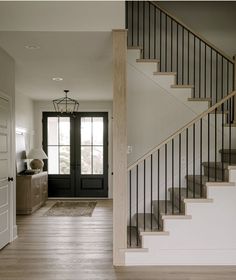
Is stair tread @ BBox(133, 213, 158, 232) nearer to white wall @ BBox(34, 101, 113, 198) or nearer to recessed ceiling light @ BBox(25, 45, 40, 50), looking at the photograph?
recessed ceiling light @ BBox(25, 45, 40, 50)

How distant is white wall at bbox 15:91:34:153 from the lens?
7.43 metres

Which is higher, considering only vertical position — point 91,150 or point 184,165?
point 91,150

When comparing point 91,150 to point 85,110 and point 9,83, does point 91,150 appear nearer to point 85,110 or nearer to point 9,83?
point 85,110

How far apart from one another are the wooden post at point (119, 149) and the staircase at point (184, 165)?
0.46 feet

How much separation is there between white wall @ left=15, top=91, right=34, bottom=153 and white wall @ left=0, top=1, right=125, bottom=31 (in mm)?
3669

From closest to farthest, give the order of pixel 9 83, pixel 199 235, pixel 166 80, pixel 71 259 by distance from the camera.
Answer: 1. pixel 199 235
2. pixel 71 259
3. pixel 9 83
4. pixel 166 80

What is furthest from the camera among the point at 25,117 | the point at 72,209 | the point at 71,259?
the point at 25,117

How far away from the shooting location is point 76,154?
893 cm

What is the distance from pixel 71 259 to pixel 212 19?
4.63 meters

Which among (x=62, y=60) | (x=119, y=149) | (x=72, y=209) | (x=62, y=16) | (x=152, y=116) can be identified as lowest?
(x=72, y=209)

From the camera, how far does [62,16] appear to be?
381 centimetres

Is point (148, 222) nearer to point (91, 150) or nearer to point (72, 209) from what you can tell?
point (72, 209)

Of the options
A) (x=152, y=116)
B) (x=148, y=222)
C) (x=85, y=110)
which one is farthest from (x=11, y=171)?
(x=85, y=110)

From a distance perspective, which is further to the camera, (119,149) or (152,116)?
(152,116)
